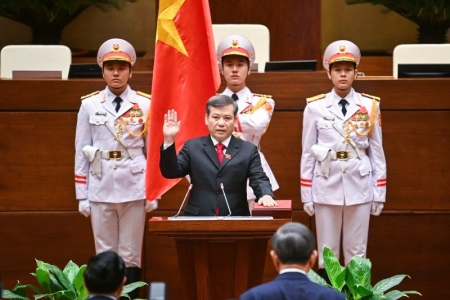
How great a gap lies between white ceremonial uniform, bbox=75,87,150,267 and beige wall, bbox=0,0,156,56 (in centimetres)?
369

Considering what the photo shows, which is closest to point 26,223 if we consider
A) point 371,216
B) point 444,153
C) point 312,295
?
point 371,216

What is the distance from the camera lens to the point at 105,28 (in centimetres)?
995

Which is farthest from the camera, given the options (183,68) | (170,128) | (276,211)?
(183,68)

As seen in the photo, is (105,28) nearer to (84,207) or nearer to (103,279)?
(84,207)

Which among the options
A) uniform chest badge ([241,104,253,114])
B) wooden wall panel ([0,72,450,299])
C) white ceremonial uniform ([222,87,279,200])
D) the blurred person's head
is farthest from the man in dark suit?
wooden wall panel ([0,72,450,299])

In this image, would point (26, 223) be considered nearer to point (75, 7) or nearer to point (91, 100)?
point (91, 100)

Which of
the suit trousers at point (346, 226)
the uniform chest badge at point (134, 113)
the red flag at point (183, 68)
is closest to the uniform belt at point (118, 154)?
the uniform chest badge at point (134, 113)

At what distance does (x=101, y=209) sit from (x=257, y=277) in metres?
1.62

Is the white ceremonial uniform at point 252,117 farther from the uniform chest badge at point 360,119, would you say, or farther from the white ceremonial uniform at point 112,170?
the white ceremonial uniform at point 112,170

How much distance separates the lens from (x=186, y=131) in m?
5.77

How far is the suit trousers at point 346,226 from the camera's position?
6254mm

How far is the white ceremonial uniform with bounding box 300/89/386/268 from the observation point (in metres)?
6.21

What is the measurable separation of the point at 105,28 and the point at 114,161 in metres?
3.93

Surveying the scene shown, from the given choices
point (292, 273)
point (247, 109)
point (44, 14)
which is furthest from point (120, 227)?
point (44, 14)
